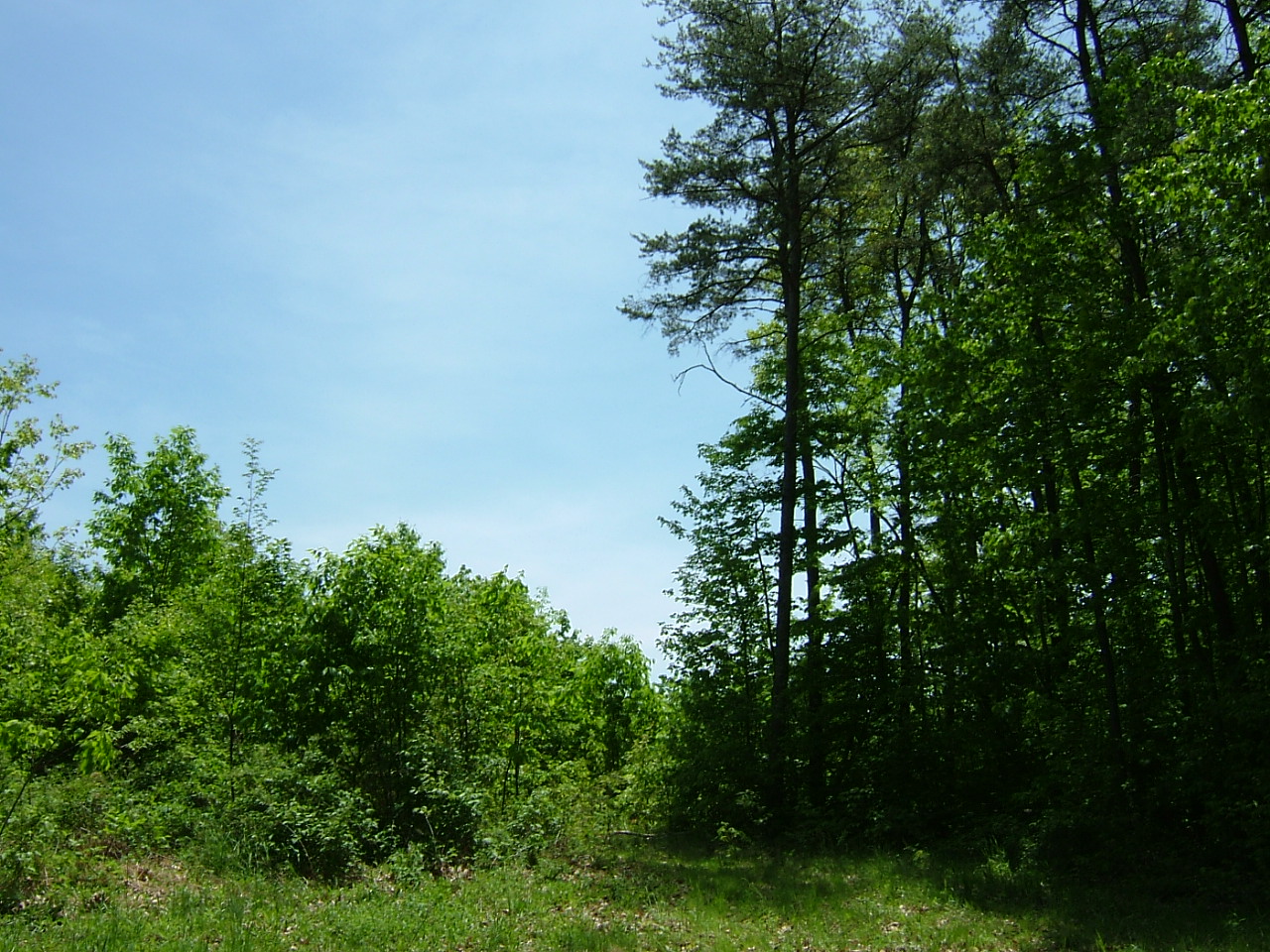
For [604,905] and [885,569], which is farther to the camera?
[885,569]

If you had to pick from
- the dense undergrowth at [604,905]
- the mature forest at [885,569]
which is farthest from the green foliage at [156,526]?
the dense undergrowth at [604,905]

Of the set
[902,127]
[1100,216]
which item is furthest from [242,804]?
[902,127]

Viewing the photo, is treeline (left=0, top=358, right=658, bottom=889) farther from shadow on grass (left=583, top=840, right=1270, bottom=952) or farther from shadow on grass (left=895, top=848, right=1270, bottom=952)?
shadow on grass (left=895, top=848, right=1270, bottom=952)

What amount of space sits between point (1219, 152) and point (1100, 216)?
3012 millimetres

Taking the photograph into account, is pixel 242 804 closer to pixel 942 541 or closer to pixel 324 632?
pixel 324 632

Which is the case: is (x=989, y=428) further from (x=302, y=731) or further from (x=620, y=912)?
(x=302, y=731)

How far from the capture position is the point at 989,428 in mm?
14578

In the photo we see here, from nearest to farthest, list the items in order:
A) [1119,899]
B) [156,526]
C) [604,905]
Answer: [1119,899] < [604,905] < [156,526]

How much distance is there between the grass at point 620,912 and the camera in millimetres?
9180

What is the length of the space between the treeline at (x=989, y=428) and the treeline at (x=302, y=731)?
4278 mm

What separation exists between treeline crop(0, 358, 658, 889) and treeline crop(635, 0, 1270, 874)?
428 centimetres

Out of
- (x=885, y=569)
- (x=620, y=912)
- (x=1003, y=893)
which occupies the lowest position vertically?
(x=620, y=912)

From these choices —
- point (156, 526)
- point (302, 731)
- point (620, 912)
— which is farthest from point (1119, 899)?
point (156, 526)

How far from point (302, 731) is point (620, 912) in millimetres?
7604
